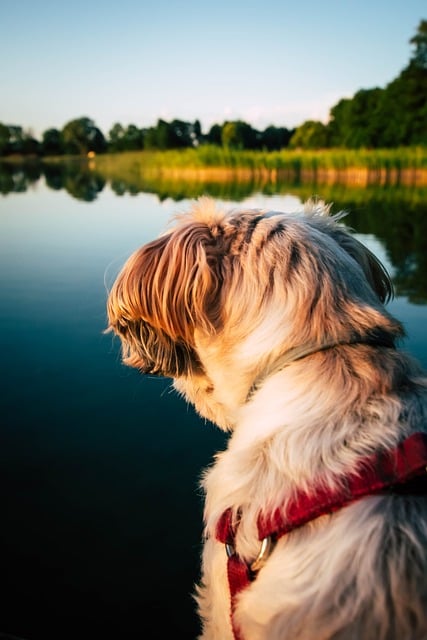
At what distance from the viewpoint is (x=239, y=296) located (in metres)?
1.72

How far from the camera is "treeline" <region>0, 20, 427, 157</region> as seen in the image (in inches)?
2174

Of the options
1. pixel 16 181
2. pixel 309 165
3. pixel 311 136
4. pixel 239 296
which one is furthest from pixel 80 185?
pixel 311 136

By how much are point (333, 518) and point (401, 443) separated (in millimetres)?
284

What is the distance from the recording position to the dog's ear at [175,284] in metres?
1.74

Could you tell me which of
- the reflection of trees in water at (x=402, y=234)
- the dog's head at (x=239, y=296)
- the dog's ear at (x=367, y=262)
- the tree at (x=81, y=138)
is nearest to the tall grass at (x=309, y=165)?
the reflection of trees in water at (x=402, y=234)

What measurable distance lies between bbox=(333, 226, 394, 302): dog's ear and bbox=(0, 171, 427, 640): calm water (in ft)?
2.35

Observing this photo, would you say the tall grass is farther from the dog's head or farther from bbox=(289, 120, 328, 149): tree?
bbox=(289, 120, 328, 149): tree

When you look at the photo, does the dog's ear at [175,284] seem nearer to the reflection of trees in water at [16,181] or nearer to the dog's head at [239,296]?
the dog's head at [239,296]

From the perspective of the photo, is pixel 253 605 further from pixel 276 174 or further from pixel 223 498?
pixel 276 174

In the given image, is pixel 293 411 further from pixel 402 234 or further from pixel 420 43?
pixel 420 43

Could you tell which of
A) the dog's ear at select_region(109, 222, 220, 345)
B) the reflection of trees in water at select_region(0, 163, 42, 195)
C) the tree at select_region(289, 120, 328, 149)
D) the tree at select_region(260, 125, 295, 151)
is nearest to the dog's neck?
the dog's ear at select_region(109, 222, 220, 345)

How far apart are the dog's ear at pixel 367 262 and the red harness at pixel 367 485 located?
33.5 inches

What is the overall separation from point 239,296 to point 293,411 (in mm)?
453

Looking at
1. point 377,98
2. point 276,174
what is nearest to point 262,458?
point 276,174
